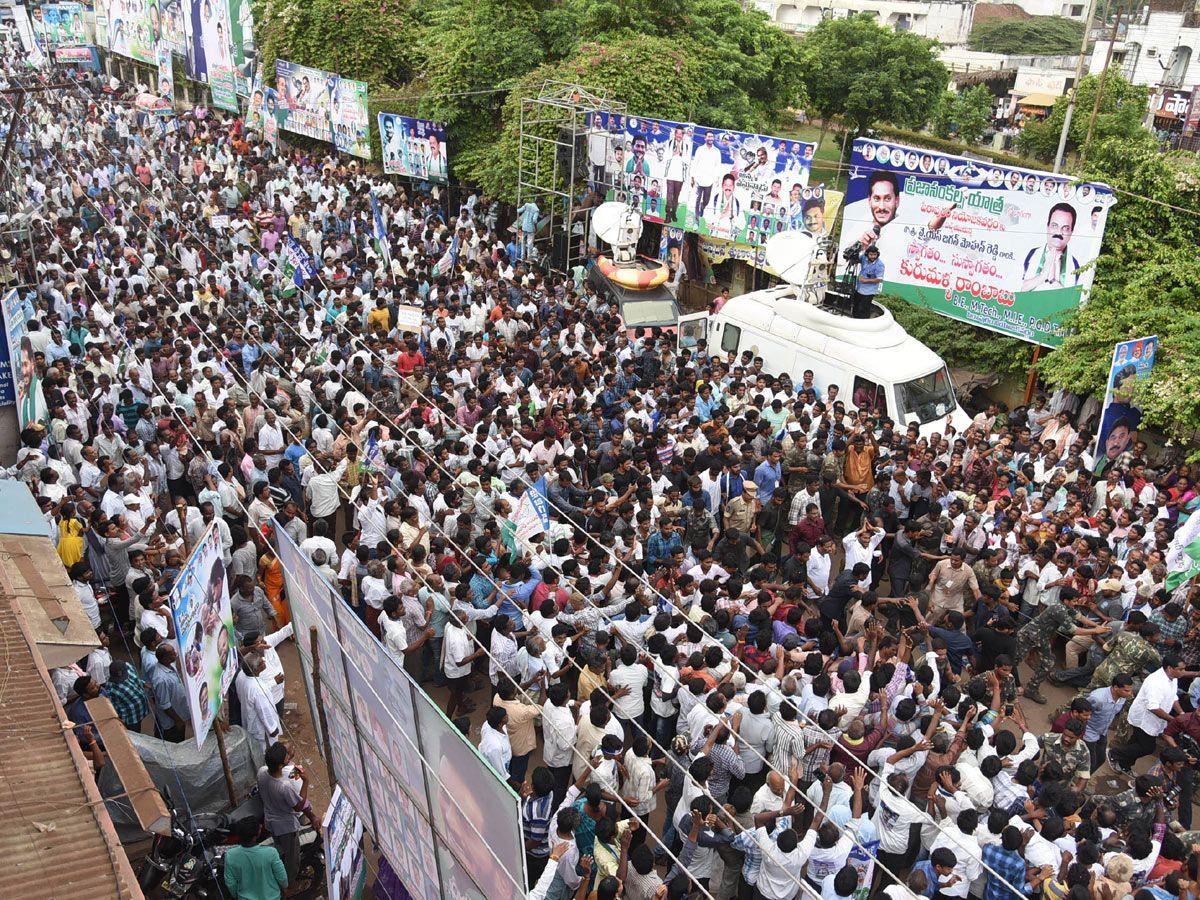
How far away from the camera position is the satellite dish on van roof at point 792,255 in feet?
47.5

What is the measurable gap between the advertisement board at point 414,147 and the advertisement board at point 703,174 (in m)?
3.82

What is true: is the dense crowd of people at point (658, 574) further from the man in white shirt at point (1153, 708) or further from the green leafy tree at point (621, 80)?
the green leafy tree at point (621, 80)

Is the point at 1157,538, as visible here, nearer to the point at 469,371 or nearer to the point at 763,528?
the point at 763,528

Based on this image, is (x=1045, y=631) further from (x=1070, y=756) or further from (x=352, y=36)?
(x=352, y=36)

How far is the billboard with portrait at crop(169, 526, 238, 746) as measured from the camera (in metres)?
5.93

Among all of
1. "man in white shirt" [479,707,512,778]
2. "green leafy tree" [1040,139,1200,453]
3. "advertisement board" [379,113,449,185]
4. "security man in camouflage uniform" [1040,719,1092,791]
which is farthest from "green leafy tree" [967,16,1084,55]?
"man in white shirt" [479,707,512,778]

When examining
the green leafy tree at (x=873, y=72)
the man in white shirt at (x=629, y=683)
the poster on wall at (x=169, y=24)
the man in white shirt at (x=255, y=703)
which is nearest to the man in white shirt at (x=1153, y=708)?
the man in white shirt at (x=629, y=683)

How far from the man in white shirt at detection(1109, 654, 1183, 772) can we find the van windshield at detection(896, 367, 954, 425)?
15.6 feet

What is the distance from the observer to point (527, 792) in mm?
6312

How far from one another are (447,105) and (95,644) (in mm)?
19121

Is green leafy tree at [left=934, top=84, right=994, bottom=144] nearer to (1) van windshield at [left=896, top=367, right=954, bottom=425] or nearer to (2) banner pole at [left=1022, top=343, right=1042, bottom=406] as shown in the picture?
(2) banner pole at [left=1022, top=343, right=1042, bottom=406]

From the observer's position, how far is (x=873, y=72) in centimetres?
3541

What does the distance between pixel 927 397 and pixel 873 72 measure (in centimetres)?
2648

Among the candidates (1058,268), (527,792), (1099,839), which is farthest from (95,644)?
(1058,268)
